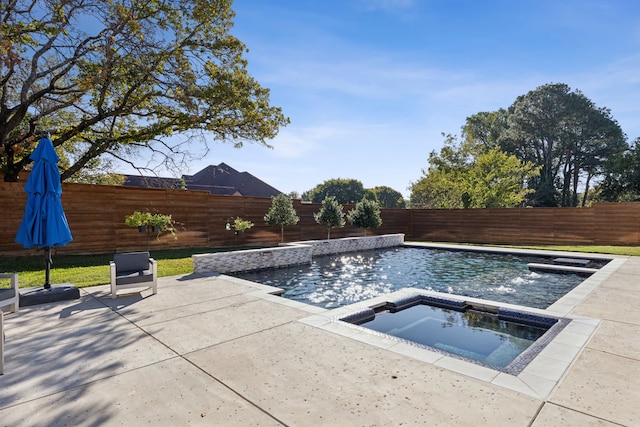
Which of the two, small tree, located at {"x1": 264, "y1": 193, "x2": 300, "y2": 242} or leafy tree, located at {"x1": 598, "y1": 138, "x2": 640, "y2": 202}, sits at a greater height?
leafy tree, located at {"x1": 598, "y1": 138, "x2": 640, "y2": 202}

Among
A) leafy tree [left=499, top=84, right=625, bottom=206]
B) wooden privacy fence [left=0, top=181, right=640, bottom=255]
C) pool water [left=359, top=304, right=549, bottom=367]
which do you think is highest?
leafy tree [left=499, top=84, right=625, bottom=206]

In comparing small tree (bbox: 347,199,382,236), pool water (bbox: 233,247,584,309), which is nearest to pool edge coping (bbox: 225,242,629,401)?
pool water (bbox: 233,247,584,309)

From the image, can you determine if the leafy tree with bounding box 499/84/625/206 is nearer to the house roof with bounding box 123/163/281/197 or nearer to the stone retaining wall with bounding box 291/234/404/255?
the stone retaining wall with bounding box 291/234/404/255

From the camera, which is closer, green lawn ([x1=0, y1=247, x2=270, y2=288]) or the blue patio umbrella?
the blue patio umbrella

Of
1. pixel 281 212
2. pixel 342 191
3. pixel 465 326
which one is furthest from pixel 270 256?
pixel 342 191

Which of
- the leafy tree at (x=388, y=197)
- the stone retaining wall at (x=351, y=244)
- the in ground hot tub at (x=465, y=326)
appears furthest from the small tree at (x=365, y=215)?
the leafy tree at (x=388, y=197)

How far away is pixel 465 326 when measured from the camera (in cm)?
557

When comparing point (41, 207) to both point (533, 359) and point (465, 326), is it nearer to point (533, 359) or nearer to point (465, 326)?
point (465, 326)

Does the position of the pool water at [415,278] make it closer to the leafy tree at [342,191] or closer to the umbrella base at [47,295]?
the umbrella base at [47,295]

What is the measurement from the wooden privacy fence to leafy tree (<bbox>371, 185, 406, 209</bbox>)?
48643 millimetres

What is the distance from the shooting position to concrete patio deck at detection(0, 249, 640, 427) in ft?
8.43

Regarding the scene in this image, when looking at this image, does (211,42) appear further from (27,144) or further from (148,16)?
(27,144)

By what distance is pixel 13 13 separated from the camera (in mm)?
10195

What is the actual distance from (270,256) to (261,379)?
7.58 meters
